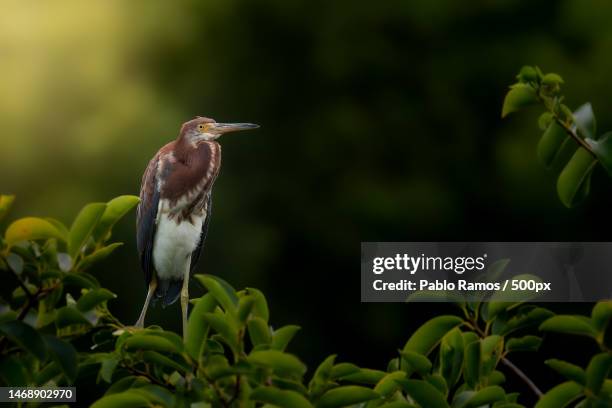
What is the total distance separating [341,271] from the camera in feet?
15.4

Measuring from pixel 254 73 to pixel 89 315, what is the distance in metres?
4.16

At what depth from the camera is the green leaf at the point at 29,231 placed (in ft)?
2.84

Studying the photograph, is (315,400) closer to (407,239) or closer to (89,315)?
(89,315)

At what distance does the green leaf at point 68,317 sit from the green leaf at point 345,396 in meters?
0.22

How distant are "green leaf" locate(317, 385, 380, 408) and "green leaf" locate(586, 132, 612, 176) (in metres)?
0.31

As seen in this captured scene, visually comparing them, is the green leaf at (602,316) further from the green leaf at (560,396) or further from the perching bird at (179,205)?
the perching bird at (179,205)

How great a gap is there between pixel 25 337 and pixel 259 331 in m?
0.21

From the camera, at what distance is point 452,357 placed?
3.40ft

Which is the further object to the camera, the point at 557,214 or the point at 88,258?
the point at 557,214

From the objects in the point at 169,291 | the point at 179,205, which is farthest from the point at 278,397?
the point at 169,291

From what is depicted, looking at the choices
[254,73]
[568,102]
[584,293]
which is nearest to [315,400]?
[584,293]

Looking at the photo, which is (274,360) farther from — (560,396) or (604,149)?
(604,149)

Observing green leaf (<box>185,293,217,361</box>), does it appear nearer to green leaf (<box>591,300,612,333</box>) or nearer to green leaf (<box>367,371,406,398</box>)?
green leaf (<box>367,371,406,398</box>)

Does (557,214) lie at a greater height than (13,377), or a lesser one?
greater
